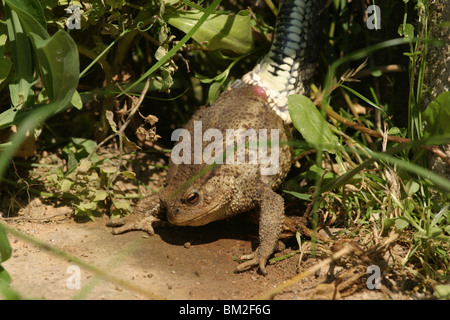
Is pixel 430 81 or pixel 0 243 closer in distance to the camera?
pixel 0 243

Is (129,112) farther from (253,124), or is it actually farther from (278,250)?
(278,250)

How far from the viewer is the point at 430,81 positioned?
9.82 feet

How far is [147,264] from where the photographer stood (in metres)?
2.66

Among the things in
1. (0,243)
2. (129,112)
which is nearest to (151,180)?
(129,112)

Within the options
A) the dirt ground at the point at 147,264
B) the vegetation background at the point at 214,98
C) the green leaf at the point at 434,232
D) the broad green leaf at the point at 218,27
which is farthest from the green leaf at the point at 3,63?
the green leaf at the point at 434,232

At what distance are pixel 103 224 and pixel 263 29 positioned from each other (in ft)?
5.72

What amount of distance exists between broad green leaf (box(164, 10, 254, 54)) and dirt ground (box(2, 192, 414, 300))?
117 cm

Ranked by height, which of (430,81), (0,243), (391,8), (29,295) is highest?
(391,8)

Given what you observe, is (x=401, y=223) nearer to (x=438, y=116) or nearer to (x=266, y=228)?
(x=438, y=116)

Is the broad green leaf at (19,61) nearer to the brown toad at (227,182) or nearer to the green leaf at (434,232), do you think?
the brown toad at (227,182)

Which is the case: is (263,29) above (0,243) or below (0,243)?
above

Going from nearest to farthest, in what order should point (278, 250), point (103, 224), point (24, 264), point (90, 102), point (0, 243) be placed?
point (0, 243)
point (24, 264)
point (278, 250)
point (103, 224)
point (90, 102)

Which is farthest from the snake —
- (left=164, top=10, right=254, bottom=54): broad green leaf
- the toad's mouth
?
the toad's mouth

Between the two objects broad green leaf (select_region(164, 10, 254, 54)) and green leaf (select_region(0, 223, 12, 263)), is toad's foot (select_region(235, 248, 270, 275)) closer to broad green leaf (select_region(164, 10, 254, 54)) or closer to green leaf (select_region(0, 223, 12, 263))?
green leaf (select_region(0, 223, 12, 263))
